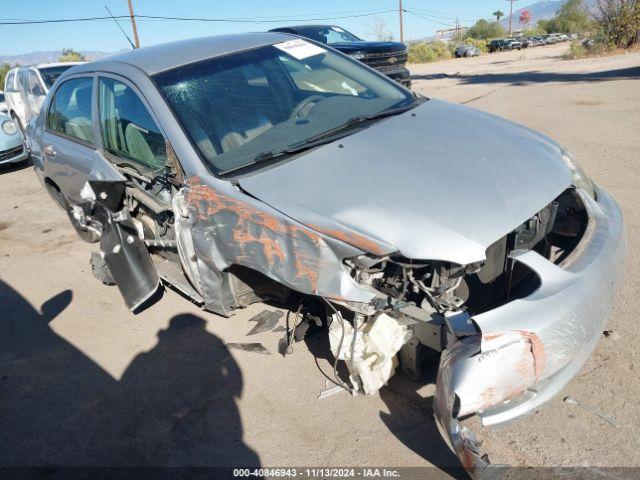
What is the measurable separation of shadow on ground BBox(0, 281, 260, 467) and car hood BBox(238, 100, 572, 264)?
1.17 m

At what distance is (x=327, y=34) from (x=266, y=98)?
9247 mm

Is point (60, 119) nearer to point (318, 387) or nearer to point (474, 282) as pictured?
point (318, 387)

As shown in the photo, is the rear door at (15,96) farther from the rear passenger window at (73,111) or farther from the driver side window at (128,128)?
the driver side window at (128,128)

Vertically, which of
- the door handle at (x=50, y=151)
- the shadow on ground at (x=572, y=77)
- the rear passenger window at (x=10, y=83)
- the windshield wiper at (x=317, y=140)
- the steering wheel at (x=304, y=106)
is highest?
the rear passenger window at (x=10, y=83)

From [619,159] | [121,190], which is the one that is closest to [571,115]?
[619,159]

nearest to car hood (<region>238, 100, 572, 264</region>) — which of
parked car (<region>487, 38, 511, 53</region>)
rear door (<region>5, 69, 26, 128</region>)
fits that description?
rear door (<region>5, 69, 26, 128</region>)

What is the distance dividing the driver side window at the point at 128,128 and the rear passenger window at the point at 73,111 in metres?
0.27

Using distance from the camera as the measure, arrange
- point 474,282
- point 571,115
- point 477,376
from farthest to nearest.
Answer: point 571,115 → point 474,282 → point 477,376

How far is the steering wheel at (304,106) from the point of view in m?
2.88

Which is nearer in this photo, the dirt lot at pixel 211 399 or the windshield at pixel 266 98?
the dirt lot at pixel 211 399

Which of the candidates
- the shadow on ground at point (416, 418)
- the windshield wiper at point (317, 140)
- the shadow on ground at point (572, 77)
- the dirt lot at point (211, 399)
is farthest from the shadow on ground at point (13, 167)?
the shadow on ground at point (572, 77)

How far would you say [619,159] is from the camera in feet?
18.0

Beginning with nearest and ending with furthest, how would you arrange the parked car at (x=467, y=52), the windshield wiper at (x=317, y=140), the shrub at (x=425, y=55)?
1. the windshield wiper at (x=317, y=140)
2. the shrub at (x=425, y=55)
3. the parked car at (x=467, y=52)

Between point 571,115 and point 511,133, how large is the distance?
6295 millimetres
